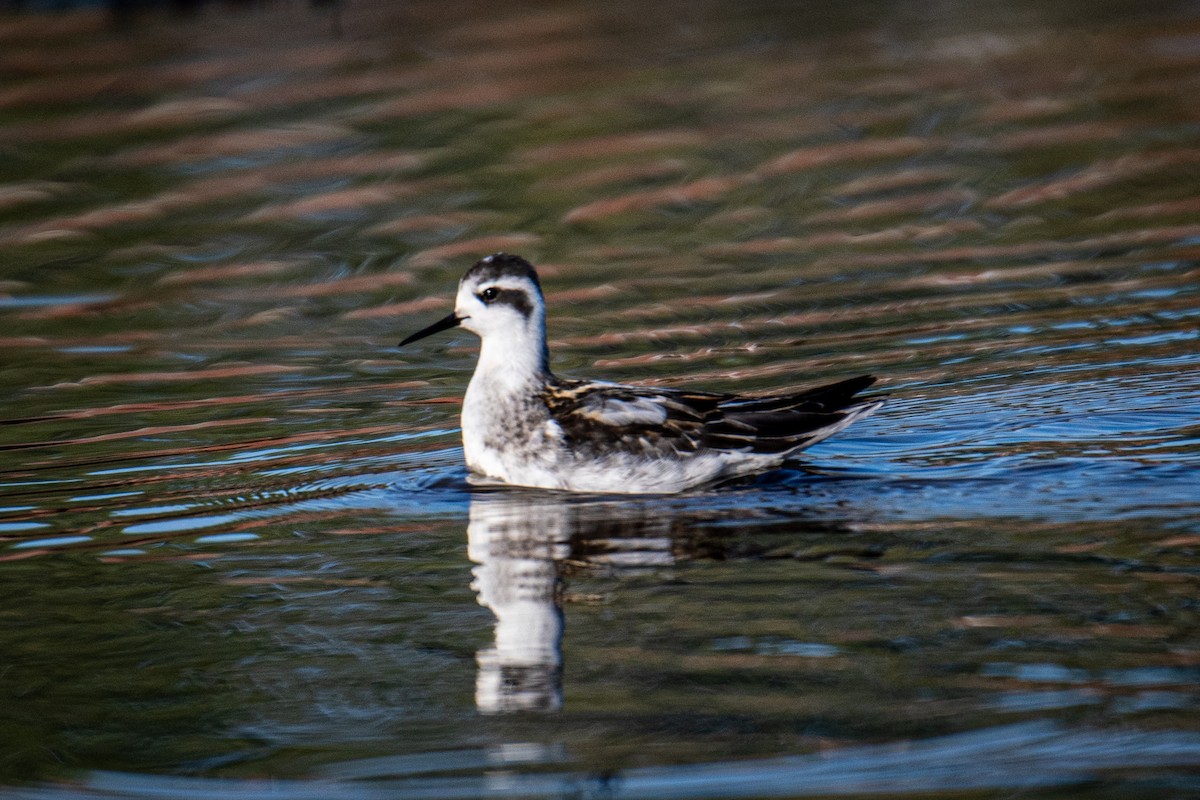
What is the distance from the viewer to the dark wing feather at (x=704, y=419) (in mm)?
9750

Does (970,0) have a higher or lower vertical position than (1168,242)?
higher

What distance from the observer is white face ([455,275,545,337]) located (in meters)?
10.5

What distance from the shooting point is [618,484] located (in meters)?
9.73

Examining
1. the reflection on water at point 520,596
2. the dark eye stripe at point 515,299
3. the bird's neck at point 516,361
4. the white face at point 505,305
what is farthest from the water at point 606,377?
the dark eye stripe at point 515,299

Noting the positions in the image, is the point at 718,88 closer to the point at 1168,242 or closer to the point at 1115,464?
the point at 1168,242

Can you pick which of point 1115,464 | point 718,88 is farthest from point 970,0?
point 1115,464

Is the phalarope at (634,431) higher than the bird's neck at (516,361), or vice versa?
the bird's neck at (516,361)

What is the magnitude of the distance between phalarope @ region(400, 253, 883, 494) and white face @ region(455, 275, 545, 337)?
350 mm

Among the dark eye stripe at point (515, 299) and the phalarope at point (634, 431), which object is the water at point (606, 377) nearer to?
the phalarope at point (634, 431)

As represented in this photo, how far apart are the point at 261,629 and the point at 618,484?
8.02ft

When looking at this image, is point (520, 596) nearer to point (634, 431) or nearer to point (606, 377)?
point (634, 431)

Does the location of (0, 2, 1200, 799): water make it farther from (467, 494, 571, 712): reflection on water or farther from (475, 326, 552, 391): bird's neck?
(475, 326, 552, 391): bird's neck

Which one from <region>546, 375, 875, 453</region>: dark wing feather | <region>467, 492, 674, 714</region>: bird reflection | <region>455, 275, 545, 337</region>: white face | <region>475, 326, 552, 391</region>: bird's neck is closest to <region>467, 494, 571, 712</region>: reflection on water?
<region>467, 492, 674, 714</region>: bird reflection

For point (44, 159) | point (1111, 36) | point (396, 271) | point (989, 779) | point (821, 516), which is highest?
point (1111, 36)
